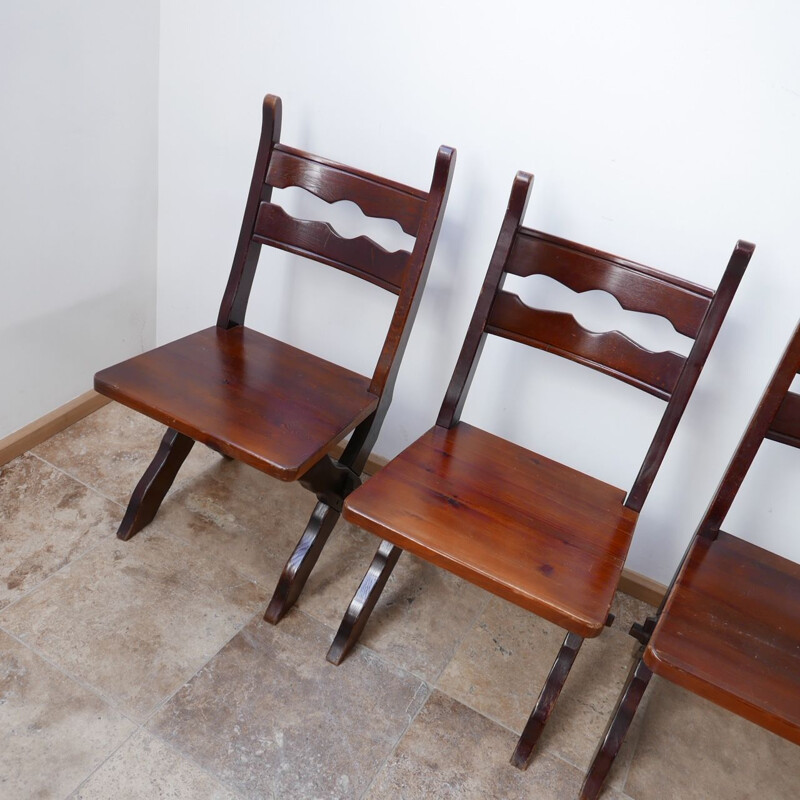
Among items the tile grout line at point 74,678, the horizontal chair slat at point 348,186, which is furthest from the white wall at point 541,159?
the tile grout line at point 74,678

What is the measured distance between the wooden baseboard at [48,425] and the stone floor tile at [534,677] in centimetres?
125

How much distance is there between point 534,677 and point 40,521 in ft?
4.03

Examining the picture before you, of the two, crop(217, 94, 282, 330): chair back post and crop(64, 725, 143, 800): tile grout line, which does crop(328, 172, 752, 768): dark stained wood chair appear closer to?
crop(64, 725, 143, 800): tile grout line

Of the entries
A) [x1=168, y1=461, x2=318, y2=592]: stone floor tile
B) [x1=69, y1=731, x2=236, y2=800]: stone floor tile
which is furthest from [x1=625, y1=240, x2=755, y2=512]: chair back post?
[x1=69, y1=731, x2=236, y2=800]: stone floor tile

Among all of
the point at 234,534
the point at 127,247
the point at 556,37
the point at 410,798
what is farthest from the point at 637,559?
the point at 127,247

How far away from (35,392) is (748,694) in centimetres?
181

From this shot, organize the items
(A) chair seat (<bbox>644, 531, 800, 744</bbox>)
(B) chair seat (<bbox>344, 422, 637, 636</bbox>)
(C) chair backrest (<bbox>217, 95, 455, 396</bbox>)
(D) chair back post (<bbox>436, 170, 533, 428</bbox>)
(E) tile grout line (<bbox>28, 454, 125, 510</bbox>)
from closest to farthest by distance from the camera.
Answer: (A) chair seat (<bbox>644, 531, 800, 744</bbox>), (B) chair seat (<bbox>344, 422, 637, 636</bbox>), (D) chair back post (<bbox>436, 170, 533, 428</bbox>), (C) chair backrest (<bbox>217, 95, 455, 396</bbox>), (E) tile grout line (<bbox>28, 454, 125, 510</bbox>)

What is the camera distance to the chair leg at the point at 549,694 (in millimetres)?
1527

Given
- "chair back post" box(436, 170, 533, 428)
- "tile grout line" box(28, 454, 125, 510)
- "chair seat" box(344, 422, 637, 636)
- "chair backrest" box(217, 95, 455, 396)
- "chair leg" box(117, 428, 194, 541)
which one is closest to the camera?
"chair seat" box(344, 422, 637, 636)

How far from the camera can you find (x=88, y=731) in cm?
147

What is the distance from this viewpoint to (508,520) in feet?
4.88

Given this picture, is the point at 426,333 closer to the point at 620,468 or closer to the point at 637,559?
the point at 620,468

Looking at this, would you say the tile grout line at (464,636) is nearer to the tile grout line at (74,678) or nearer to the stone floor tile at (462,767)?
the stone floor tile at (462,767)

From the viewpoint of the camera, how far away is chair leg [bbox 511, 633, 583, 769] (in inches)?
60.1
